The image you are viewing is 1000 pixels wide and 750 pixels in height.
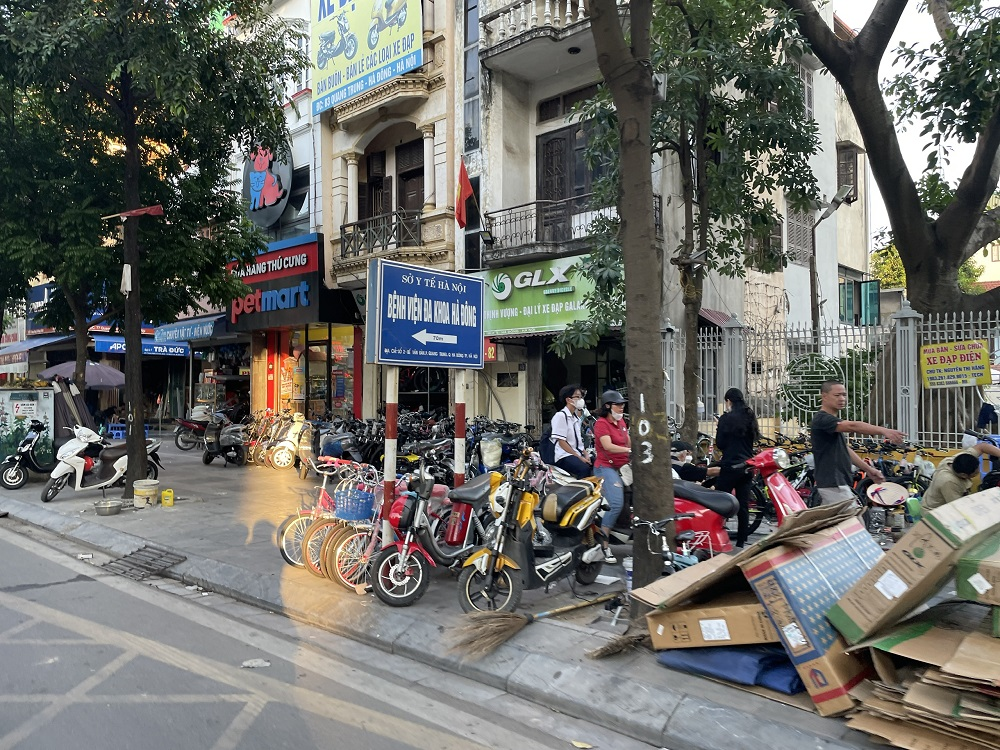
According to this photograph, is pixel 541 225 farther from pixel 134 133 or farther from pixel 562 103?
pixel 134 133

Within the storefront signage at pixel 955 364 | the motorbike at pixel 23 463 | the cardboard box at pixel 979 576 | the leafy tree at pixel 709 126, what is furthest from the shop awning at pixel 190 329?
the cardboard box at pixel 979 576

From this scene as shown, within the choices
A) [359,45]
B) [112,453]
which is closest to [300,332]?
[359,45]

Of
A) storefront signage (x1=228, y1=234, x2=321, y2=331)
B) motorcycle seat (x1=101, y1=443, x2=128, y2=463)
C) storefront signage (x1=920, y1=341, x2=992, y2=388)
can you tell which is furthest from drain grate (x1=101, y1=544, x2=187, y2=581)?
storefront signage (x1=228, y1=234, x2=321, y2=331)

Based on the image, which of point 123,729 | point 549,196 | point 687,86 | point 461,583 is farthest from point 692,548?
point 549,196

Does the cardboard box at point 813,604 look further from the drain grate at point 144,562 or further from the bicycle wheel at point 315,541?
the drain grate at point 144,562

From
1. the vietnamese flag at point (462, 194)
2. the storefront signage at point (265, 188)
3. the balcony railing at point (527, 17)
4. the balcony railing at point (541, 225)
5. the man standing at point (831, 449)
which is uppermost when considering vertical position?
the balcony railing at point (527, 17)

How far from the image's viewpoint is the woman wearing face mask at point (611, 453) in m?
7.12

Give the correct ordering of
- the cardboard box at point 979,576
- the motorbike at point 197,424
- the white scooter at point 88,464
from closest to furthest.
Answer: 1. the cardboard box at point 979,576
2. the white scooter at point 88,464
3. the motorbike at point 197,424

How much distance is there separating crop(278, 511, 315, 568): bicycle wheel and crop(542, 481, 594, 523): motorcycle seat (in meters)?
2.49

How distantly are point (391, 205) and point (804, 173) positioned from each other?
10.9 metres

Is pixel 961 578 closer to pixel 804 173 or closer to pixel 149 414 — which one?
pixel 804 173

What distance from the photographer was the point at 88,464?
11.9 meters

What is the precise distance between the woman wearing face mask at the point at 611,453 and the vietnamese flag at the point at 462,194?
27.2 feet

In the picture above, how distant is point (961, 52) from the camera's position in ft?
29.1
